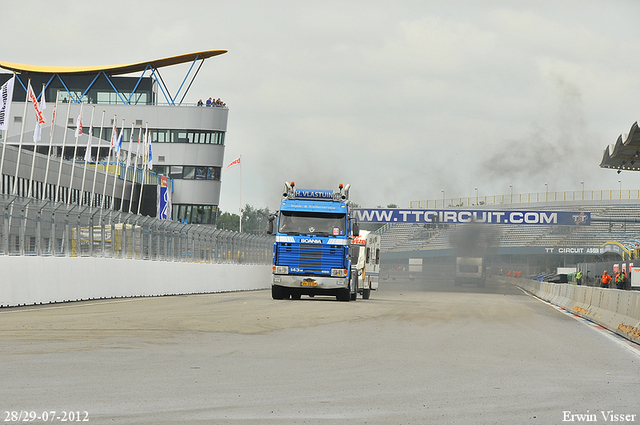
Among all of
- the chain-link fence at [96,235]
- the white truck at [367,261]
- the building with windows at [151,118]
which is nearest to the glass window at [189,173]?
the building with windows at [151,118]

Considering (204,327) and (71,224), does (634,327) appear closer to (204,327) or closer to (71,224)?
(204,327)

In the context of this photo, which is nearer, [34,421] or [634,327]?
[34,421]

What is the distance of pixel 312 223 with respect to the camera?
2688cm

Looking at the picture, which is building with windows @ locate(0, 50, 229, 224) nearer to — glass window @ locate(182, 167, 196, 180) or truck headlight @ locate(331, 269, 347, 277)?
glass window @ locate(182, 167, 196, 180)

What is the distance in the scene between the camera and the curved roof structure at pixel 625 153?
2089 cm

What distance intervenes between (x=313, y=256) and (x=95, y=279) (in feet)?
22.7

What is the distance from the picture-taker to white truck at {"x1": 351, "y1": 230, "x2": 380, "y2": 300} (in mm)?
34438

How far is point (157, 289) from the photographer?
100 feet

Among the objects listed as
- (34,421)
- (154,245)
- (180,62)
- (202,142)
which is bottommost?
(34,421)

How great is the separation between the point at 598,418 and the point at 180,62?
77.6 metres

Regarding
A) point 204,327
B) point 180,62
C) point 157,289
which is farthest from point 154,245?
point 180,62

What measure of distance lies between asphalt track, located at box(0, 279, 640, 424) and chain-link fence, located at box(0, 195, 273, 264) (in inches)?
176

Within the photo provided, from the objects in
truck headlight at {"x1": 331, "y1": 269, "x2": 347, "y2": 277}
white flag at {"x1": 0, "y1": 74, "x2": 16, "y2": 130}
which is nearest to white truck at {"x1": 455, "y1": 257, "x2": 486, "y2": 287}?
white flag at {"x1": 0, "y1": 74, "x2": 16, "y2": 130}

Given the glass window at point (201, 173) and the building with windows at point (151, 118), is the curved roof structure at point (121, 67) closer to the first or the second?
the building with windows at point (151, 118)
